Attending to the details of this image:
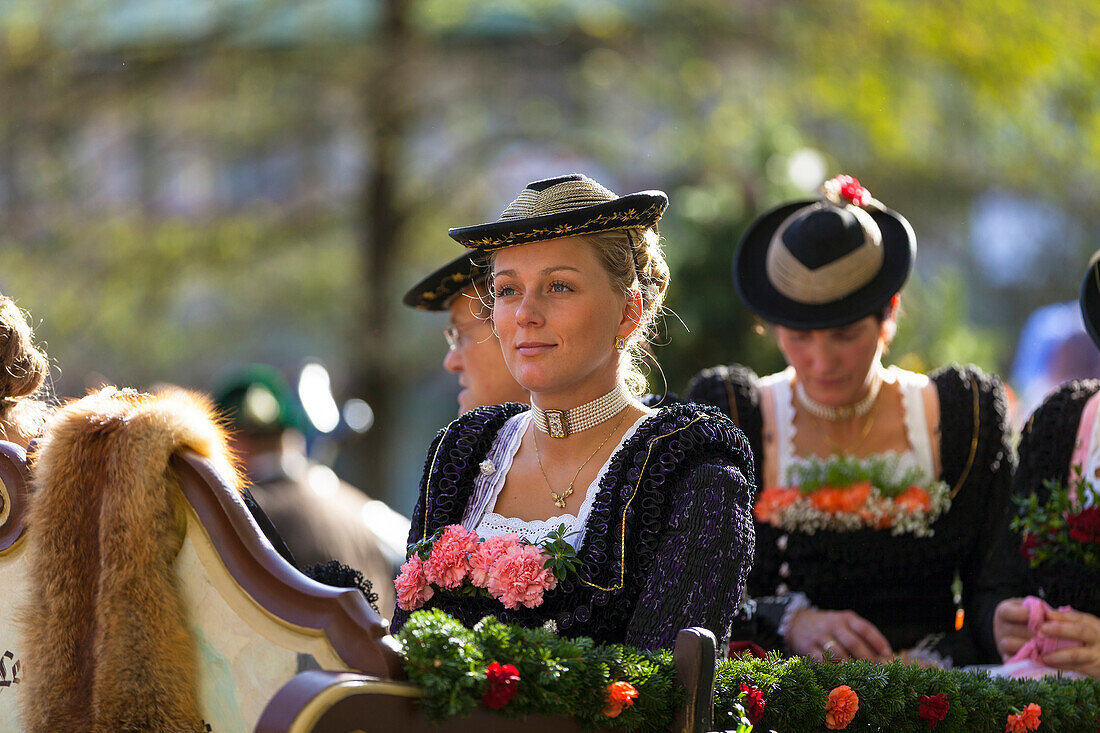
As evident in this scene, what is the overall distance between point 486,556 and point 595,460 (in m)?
0.33

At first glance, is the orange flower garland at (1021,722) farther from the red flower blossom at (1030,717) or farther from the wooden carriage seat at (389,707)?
the wooden carriage seat at (389,707)

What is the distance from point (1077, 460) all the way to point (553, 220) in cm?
205

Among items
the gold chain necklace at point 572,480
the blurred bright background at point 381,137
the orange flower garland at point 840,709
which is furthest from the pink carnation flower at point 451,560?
the blurred bright background at point 381,137

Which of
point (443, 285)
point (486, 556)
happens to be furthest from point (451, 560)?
point (443, 285)

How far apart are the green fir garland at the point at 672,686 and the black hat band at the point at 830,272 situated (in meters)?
1.60

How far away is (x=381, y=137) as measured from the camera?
1137cm

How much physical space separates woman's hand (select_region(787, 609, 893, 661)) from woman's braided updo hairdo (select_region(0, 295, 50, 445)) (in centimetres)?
235

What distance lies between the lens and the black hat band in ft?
13.5

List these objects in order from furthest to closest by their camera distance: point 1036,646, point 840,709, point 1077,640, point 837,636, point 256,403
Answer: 1. point 256,403
2. point 837,636
3. point 1036,646
4. point 1077,640
5. point 840,709

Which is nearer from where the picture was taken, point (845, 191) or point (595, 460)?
point (595, 460)

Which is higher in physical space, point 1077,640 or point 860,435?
point 860,435

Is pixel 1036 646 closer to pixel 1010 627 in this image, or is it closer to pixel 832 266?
pixel 1010 627

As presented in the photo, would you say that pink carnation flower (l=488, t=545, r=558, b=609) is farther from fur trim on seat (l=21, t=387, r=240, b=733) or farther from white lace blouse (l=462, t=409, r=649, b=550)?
fur trim on seat (l=21, t=387, r=240, b=733)

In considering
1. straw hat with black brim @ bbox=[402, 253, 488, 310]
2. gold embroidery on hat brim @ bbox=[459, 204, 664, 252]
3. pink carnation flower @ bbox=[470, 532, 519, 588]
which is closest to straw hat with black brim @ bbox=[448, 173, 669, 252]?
gold embroidery on hat brim @ bbox=[459, 204, 664, 252]
